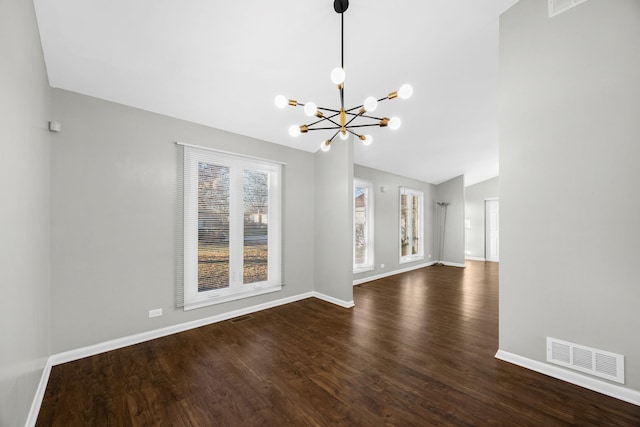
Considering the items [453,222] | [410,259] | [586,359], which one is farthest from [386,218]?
[586,359]

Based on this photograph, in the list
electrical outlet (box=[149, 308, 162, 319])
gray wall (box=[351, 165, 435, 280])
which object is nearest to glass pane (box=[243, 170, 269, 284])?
electrical outlet (box=[149, 308, 162, 319])

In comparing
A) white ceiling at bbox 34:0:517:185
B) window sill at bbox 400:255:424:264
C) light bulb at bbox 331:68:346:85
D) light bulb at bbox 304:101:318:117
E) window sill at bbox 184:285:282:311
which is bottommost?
window sill at bbox 400:255:424:264

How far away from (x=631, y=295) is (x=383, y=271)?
4543 millimetres

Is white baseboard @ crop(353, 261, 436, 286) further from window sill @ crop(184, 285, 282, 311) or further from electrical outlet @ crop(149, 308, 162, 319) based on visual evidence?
electrical outlet @ crop(149, 308, 162, 319)

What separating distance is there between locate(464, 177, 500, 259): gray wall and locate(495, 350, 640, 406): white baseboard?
755 cm

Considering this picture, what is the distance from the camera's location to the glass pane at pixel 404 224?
7.03 meters

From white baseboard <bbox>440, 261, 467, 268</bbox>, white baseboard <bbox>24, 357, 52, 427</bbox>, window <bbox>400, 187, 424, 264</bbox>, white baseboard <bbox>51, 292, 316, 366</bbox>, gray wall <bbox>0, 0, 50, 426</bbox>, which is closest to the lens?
gray wall <bbox>0, 0, 50, 426</bbox>

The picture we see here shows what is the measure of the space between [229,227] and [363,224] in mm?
3286

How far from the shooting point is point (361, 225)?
588 cm

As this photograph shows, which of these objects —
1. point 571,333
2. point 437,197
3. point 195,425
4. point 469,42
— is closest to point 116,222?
point 195,425

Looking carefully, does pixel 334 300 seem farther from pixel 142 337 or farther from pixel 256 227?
pixel 142 337

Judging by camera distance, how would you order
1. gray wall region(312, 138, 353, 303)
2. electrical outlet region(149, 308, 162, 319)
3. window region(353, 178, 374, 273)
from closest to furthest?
electrical outlet region(149, 308, 162, 319)
gray wall region(312, 138, 353, 303)
window region(353, 178, 374, 273)

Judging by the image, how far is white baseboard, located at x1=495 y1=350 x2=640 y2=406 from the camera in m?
1.90

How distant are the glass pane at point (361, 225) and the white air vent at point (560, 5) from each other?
13.1 feet
